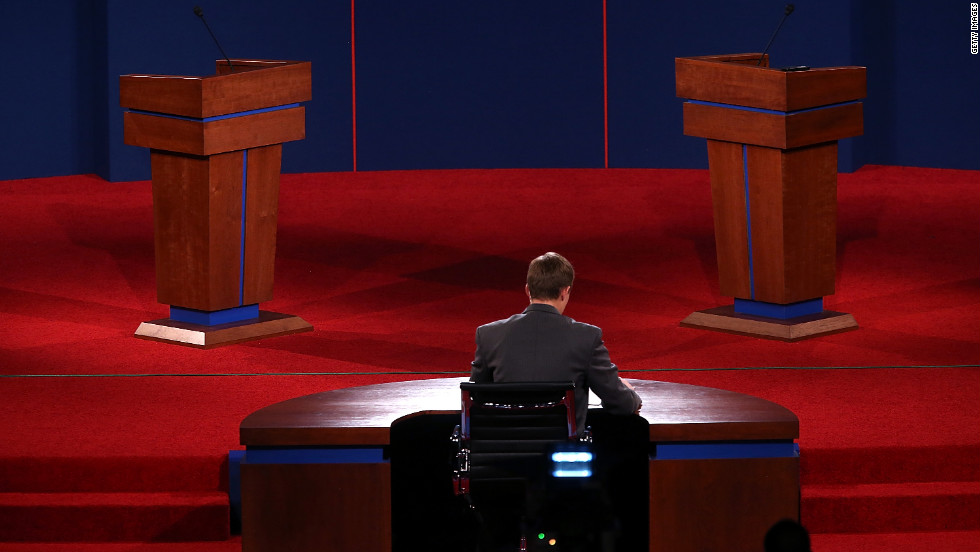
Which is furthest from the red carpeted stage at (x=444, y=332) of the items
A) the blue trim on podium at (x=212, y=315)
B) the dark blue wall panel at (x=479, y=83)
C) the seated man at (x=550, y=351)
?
the seated man at (x=550, y=351)

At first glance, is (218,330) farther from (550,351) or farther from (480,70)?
(480,70)

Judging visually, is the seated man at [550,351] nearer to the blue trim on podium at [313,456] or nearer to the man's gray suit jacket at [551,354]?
the man's gray suit jacket at [551,354]

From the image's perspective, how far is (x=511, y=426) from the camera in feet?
11.1

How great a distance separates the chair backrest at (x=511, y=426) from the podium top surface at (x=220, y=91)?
264 cm

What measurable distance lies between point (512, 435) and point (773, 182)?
9.14ft

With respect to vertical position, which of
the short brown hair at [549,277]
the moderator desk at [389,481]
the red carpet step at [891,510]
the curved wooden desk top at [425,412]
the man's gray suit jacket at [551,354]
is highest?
the short brown hair at [549,277]

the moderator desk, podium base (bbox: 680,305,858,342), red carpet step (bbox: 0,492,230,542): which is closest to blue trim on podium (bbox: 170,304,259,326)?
red carpet step (bbox: 0,492,230,542)

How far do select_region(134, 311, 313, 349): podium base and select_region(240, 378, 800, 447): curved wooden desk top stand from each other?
199 centimetres

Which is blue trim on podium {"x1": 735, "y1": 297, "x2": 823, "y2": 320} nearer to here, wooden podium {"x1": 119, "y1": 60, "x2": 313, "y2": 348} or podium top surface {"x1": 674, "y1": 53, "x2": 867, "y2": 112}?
podium top surface {"x1": 674, "y1": 53, "x2": 867, "y2": 112}

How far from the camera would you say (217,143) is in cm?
572

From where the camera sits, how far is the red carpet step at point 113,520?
→ 4309mm

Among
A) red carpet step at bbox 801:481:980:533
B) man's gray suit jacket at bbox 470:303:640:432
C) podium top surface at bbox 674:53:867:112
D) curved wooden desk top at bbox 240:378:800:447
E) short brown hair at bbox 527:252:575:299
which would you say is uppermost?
podium top surface at bbox 674:53:867:112

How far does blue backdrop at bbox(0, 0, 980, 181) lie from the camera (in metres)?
9.66

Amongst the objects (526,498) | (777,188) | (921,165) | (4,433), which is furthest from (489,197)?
(526,498)
